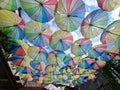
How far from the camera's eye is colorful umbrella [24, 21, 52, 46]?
512 centimetres

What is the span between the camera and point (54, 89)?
11.5 m

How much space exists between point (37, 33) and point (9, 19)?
72 centimetres

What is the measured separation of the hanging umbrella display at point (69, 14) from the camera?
14.4 ft

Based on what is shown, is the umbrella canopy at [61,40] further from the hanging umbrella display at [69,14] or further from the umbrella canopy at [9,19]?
the umbrella canopy at [9,19]

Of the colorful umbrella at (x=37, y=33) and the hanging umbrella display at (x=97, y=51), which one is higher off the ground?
the colorful umbrella at (x=37, y=33)

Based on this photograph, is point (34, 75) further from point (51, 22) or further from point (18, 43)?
point (51, 22)

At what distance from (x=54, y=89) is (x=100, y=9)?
7.59 m

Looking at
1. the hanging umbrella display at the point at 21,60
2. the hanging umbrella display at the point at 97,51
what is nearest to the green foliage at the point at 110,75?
the hanging umbrella display at the point at 97,51

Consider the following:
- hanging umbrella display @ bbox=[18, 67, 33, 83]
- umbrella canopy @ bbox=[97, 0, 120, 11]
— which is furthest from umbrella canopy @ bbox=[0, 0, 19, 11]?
hanging umbrella display @ bbox=[18, 67, 33, 83]

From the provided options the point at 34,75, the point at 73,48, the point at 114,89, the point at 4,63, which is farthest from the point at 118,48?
the point at 34,75

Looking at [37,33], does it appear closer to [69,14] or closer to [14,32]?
[14,32]

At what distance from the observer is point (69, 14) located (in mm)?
4578

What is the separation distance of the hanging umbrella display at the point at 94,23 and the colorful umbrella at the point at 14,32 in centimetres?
141

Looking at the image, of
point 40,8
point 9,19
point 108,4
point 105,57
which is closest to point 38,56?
Result: point 105,57
